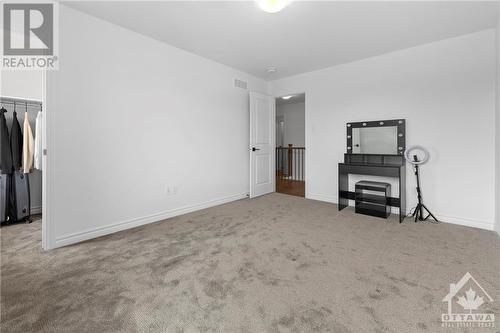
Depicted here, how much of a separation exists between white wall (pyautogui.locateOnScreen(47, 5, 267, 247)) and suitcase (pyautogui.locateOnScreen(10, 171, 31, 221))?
1.34 metres

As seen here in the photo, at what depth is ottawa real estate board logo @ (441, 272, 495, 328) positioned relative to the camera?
1.36 m

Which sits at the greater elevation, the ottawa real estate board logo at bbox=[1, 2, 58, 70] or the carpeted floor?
the ottawa real estate board logo at bbox=[1, 2, 58, 70]

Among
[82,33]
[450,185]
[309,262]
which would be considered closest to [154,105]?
[82,33]

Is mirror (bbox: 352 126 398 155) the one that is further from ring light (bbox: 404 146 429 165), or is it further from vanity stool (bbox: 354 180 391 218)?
vanity stool (bbox: 354 180 391 218)

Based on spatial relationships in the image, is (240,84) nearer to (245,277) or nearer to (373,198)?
(373,198)

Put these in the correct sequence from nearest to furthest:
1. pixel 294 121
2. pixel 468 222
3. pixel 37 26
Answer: pixel 37 26 < pixel 468 222 < pixel 294 121

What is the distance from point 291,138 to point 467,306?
6.93m

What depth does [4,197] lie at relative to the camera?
302cm

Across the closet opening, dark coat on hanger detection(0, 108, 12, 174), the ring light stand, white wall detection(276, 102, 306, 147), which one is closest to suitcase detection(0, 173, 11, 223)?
the closet opening

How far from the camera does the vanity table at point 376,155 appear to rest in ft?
11.1

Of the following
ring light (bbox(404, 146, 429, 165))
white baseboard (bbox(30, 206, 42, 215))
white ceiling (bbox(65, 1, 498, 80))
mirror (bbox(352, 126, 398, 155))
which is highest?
white ceiling (bbox(65, 1, 498, 80))

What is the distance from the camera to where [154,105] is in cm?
315

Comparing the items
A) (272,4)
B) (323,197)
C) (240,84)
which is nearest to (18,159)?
(240,84)

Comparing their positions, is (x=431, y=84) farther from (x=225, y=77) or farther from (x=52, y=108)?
(x=52, y=108)
